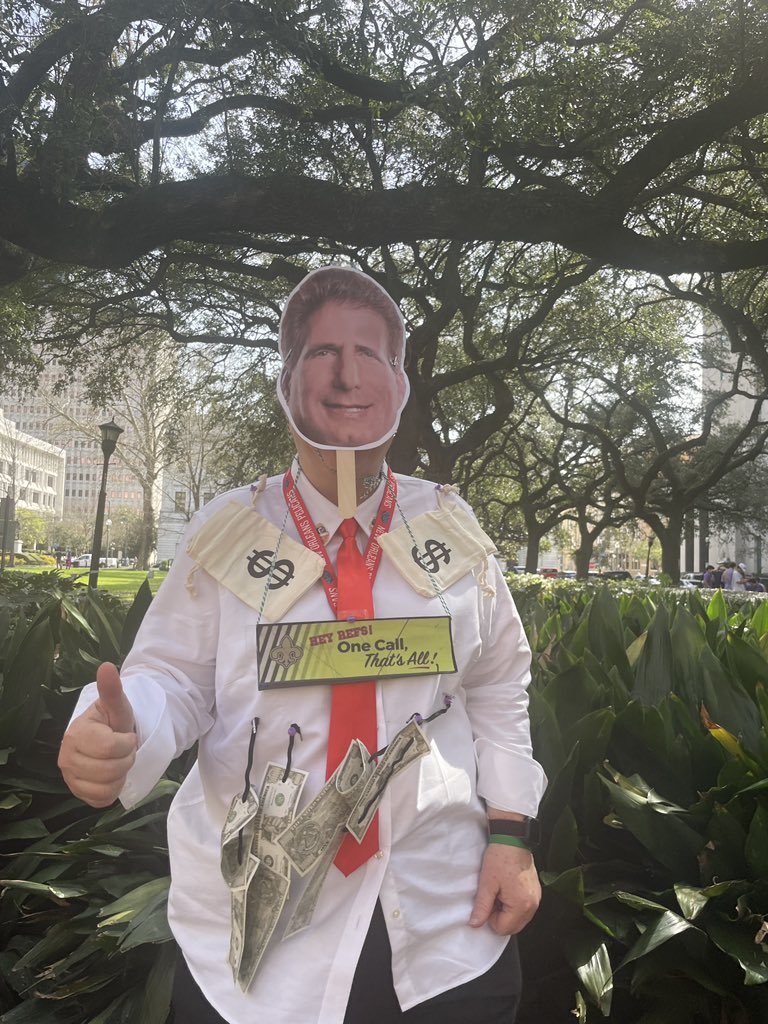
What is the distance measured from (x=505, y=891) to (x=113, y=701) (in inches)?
32.0

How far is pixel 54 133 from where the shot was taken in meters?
6.32

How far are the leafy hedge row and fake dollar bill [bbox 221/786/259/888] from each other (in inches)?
24.3

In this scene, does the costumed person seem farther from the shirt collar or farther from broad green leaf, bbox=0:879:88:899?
broad green leaf, bbox=0:879:88:899

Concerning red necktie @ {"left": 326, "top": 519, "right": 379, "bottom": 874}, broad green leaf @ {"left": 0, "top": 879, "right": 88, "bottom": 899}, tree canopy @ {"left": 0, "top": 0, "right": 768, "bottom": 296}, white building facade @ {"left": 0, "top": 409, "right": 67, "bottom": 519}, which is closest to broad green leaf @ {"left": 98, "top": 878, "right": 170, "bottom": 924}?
broad green leaf @ {"left": 0, "top": 879, "right": 88, "bottom": 899}

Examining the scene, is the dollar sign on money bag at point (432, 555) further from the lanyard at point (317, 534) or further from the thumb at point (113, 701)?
the thumb at point (113, 701)

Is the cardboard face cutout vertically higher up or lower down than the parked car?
lower down

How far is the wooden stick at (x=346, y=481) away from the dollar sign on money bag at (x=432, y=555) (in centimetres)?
16

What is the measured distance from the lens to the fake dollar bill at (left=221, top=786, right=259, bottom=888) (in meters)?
1.35

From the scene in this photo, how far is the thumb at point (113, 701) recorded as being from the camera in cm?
125

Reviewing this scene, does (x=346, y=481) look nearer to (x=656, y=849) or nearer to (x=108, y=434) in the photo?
(x=656, y=849)

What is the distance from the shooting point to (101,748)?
4.25 ft

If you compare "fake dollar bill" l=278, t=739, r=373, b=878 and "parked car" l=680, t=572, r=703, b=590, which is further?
"parked car" l=680, t=572, r=703, b=590

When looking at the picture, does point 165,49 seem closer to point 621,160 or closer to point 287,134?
point 287,134

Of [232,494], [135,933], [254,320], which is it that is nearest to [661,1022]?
[135,933]
